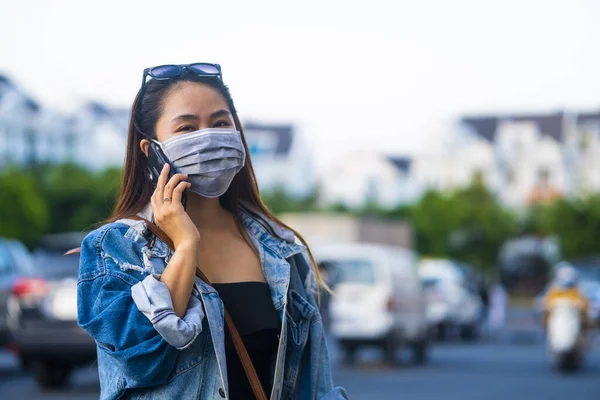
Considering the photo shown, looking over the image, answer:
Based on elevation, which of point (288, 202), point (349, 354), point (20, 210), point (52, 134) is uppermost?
point (349, 354)

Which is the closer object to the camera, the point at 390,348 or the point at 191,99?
the point at 191,99

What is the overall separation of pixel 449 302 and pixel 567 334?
9.90 meters

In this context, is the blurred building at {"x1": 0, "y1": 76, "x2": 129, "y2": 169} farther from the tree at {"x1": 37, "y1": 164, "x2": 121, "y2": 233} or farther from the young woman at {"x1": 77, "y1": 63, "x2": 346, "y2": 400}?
the young woman at {"x1": 77, "y1": 63, "x2": 346, "y2": 400}

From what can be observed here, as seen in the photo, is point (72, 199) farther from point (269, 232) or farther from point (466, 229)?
point (269, 232)

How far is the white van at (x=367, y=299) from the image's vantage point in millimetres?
18531

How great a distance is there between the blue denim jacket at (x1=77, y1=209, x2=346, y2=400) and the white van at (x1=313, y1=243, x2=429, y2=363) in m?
15.1

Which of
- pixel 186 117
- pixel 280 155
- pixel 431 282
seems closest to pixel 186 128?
pixel 186 117

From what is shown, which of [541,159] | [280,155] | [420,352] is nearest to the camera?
[420,352]

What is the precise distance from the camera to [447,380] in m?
16.1

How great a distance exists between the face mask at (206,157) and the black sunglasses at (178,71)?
0.20 metres

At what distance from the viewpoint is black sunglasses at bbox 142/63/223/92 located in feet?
10.4

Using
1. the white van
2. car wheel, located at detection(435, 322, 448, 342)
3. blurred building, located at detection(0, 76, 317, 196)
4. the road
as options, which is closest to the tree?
blurred building, located at detection(0, 76, 317, 196)

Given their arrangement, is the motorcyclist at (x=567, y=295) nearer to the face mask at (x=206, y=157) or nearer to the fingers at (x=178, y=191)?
the face mask at (x=206, y=157)

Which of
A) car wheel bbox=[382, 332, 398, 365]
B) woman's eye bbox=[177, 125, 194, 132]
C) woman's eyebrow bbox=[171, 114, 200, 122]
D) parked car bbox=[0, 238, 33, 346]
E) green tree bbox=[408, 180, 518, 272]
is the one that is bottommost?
green tree bbox=[408, 180, 518, 272]
